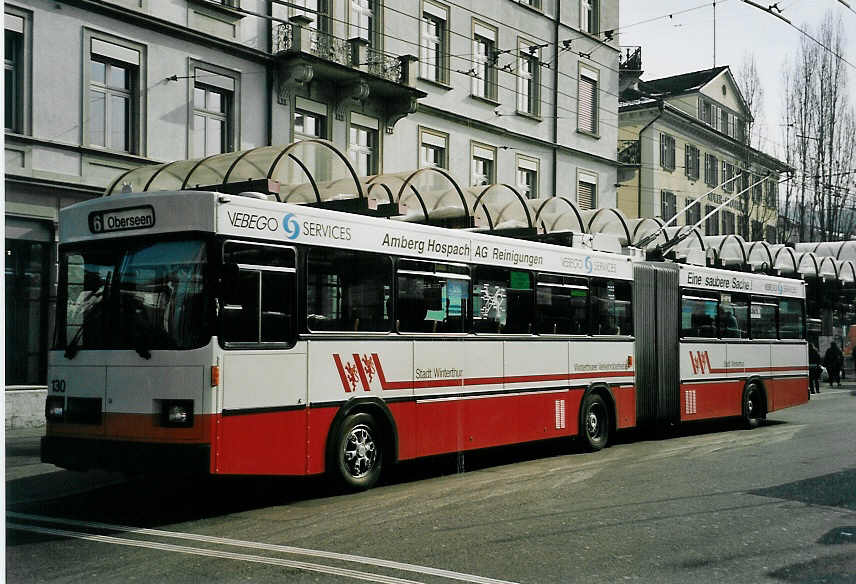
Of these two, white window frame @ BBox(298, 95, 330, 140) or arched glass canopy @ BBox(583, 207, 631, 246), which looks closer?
arched glass canopy @ BBox(583, 207, 631, 246)

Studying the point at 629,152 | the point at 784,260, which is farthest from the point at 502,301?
the point at 629,152

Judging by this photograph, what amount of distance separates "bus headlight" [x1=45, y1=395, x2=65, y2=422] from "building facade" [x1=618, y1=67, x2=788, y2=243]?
34610 mm

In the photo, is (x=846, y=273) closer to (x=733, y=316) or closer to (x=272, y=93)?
(x=733, y=316)

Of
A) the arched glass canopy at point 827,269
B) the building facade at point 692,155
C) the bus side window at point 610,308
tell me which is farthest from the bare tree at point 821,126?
the bus side window at point 610,308

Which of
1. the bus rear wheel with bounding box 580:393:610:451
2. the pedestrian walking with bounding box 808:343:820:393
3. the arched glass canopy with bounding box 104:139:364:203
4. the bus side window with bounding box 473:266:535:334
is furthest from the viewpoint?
the pedestrian walking with bounding box 808:343:820:393

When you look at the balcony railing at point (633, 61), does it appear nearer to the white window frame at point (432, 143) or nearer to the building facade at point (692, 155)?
the building facade at point (692, 155)

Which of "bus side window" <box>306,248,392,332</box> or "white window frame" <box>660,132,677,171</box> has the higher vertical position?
"white window frame" <box>660,132,677,171</box>

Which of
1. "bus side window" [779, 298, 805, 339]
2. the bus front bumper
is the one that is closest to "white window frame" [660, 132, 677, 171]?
"bus side window" [779, 298, 805, 339]

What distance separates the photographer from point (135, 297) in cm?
896

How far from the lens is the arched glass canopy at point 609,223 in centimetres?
1789

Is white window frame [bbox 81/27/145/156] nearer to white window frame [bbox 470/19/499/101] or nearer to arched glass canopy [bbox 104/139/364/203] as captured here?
arched glass canopy [bbox 104/139/364/203]

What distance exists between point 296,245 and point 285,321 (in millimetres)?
746

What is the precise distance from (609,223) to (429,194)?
6330 millimetres

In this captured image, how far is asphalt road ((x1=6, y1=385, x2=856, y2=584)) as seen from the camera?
654cm
